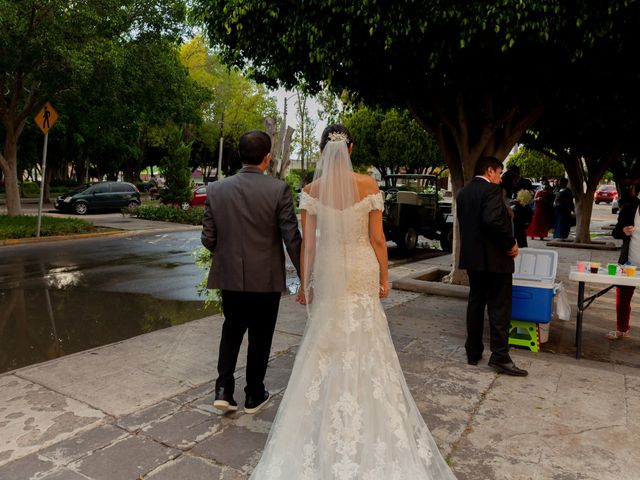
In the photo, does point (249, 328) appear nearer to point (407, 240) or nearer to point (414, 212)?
point (407, 240)

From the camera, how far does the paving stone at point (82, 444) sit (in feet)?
10.1

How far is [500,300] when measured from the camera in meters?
4.66

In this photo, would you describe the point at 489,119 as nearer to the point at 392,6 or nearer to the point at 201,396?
the point at 392,6

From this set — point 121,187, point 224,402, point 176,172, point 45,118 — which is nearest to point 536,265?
point 224,402

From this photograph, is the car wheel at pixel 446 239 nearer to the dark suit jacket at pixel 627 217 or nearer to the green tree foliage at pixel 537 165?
the dark suit jacket at pixel 627 217

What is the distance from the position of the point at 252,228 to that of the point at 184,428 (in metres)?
1.39

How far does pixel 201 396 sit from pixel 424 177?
1126 cm

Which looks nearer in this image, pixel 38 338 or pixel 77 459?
pixel 77 459

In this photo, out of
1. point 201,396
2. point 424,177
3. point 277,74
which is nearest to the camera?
point 201,396

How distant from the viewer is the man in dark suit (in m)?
4.54

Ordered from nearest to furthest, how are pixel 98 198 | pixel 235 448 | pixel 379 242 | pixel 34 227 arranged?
pixel 235 448
pixel 379 242
pixel 34 227
pixel 98 198

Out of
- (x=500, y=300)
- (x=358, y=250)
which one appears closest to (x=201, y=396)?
(x=358, y=250)

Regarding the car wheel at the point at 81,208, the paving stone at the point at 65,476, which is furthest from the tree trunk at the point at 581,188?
the car wheel at the point at 81,208

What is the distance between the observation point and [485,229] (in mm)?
4629
